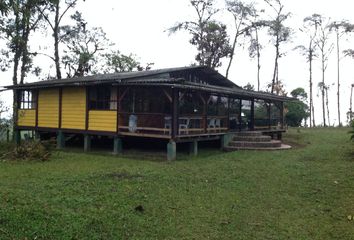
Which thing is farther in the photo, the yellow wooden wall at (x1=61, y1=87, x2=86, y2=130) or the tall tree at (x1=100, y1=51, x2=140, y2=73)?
the tall tree at (x1=100, y1=51, x2=140, y2=73)

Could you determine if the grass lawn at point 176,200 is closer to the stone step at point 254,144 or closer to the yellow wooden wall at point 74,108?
the stone step at point 254,144

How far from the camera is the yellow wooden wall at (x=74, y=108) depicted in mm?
16453

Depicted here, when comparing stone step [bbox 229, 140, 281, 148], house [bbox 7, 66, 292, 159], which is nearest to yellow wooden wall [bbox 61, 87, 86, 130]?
house [bbox 7, 66, 292, 159]

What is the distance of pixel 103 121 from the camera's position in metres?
15.5

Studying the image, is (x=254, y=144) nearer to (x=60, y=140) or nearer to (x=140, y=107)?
(x=140, y=107)

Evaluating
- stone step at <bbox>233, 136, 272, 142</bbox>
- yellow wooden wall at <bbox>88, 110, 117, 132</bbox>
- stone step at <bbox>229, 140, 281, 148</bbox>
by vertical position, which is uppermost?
yellow wooden wall at <bbox>88, 110, 117, 132</bbox>

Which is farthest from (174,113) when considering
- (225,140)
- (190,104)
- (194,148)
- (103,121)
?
(225,140)

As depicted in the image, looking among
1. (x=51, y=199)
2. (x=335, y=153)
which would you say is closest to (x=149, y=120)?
(x=335, y=153)

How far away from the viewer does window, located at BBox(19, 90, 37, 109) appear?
1929 centimetres

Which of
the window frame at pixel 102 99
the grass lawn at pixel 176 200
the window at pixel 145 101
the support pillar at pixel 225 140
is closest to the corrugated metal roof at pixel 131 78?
the window frame at pixel 102 99

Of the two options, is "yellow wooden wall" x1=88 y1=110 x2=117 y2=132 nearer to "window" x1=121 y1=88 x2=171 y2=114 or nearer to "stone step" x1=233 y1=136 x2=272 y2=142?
"window" x1=121 y1=88 x2=171 y2=114

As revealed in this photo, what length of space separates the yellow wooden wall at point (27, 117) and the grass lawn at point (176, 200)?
24.5ft

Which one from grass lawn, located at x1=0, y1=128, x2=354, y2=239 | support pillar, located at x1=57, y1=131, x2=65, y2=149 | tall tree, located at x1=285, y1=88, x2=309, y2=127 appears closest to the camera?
grass lawn, located at x1=0, y1=128, x2=354, y2=239

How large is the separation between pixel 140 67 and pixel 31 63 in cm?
1142
